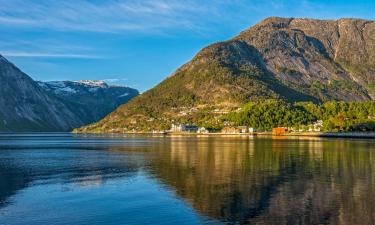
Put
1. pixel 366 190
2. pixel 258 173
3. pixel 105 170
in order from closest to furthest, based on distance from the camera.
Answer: pixel 366 190 → pixel 258 173 → pixel 105 170

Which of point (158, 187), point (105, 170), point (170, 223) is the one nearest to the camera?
point (170, 223)

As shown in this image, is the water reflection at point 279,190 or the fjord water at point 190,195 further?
the water reflection at point 279,190

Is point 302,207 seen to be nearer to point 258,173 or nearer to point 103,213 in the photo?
point 103,213

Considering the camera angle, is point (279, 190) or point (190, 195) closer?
point (190, 195)

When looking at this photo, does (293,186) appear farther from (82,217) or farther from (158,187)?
(82,217)

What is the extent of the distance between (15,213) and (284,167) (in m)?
51.1

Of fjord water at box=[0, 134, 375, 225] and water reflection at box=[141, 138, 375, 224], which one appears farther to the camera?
water reflection at box=[141, 138, 375, 224]

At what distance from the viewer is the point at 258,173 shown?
73.2m

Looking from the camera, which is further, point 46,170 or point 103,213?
point 46,170

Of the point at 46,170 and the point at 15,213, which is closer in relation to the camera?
the point at 15,213

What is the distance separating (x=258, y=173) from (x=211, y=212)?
31.1 m

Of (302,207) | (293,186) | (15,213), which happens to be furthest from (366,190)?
(15,213)

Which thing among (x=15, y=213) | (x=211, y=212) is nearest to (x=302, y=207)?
(x=211, y=212)

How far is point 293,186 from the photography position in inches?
2324
